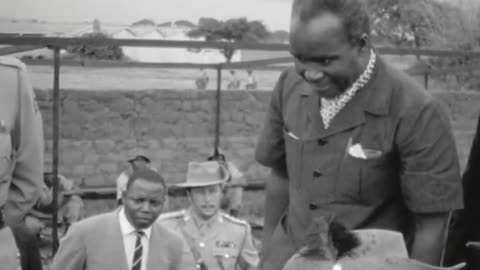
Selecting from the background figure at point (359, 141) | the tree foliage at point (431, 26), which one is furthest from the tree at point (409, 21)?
the background figure at point (359, 141)

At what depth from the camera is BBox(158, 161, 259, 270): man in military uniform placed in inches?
228

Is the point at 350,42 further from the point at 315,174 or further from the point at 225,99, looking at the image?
the point at 225,99

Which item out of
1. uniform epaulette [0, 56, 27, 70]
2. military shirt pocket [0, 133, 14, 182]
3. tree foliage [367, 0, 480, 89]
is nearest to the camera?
military shirt pocket [0, 133, 14, 182]

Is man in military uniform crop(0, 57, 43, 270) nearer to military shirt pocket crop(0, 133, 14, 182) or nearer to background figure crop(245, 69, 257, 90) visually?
military shirt pocket crop(0, 133, 14, 182)

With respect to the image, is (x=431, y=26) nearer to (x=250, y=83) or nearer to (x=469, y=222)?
(x=250, y=83)

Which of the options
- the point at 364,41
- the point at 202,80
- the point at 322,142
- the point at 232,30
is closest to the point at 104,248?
the point at 322,142

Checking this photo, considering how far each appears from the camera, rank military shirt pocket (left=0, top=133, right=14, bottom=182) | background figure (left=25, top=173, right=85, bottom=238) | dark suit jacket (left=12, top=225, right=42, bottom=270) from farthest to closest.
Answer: background figure (left=25, top=173, right=85, bottom=238), dark suit jacket (left=12, top=225, right=42, bottom=270), military shirt pocket (left=0, top=133, right=14, bottom=182)

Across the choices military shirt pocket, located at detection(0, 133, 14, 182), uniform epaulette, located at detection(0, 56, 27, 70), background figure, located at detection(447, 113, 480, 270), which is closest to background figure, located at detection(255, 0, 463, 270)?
background figure, located at detection(447, 113, 480, 270)

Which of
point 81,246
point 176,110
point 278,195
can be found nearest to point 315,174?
point 278,195

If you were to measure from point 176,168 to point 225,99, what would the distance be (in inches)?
37.1

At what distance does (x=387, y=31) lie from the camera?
8602 mm

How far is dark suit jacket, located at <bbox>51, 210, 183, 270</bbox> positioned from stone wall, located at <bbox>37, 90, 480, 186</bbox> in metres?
4.10

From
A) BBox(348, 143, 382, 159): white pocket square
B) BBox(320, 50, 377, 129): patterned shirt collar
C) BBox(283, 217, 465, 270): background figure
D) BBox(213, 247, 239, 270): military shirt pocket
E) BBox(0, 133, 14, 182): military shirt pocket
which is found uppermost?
BBox(320, 50, 377, 129): patterned shirt collar

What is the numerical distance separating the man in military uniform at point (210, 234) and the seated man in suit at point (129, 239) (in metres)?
0.97
